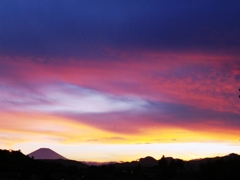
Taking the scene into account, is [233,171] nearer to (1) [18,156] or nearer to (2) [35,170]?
(2) [35,170]

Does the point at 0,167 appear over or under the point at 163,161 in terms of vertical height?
under

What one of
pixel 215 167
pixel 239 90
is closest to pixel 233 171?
pixel 215 167

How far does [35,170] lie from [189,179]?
26.7m

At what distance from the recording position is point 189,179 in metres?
62.0

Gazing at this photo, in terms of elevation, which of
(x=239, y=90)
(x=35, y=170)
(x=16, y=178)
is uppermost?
(x=239, y=90)

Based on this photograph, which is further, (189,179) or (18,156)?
(18,156)

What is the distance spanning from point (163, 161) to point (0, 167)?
226 feet

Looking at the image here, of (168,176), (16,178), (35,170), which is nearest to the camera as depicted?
(16,178)

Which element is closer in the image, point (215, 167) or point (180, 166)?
point (215, 167)

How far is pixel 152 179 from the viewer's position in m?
90.1

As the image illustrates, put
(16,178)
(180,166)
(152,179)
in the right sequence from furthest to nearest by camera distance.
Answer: (180,166) → (152,179) → (16,178)

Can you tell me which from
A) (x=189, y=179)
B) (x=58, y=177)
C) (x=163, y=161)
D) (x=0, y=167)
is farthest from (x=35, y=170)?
(x=163, y=161)

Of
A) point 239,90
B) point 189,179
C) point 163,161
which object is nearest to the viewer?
point 239,90

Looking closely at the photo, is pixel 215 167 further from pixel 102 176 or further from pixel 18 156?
pixel 102 176
